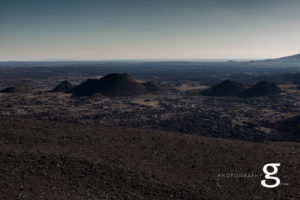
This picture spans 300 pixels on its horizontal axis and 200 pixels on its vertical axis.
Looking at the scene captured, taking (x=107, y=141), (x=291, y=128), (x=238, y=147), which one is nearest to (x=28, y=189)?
(x=107, y=141)

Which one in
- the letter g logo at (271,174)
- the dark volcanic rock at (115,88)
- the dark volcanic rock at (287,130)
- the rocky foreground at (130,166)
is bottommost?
the dark volcanic rock at (287,130)

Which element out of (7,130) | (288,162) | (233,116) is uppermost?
(7,130)

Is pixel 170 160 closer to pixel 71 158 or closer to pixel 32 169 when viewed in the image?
pixel 71 158

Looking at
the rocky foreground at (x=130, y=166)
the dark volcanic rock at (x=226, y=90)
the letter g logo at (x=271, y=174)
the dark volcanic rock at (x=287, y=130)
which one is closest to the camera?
the rocky foreground at (x=130, y=166)

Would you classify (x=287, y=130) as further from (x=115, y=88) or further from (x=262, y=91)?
(x=115, y=88)

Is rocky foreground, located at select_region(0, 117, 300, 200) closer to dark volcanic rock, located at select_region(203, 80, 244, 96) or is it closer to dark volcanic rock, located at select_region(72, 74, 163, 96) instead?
dark volcanic rock, located at select_region(72, 74, 163, 96)

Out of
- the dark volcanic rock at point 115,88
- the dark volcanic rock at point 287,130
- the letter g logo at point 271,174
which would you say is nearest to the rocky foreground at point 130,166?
the letter g logo at point 271,174

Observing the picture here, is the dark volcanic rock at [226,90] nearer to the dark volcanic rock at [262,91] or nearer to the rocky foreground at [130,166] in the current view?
the dark volcanic rock at [262,91]
